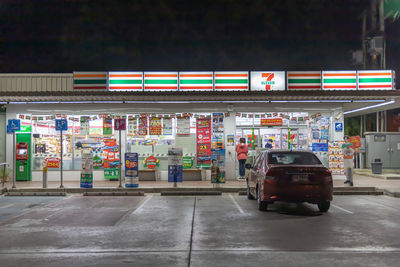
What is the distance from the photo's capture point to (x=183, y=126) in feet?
61.0

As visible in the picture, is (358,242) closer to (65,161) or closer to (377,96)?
(377,96)

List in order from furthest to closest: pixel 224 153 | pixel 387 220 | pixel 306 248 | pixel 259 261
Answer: pixel 224 153
pixel 387 220
pixel 306 248
pixel 259 261

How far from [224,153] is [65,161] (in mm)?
7470

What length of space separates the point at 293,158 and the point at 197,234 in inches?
172

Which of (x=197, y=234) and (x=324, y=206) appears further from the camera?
(x=324, y=206)

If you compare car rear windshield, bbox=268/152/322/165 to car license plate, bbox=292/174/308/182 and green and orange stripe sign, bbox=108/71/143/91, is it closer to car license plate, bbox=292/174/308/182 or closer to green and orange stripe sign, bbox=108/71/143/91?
car license plate, bbox=292/174/308/182

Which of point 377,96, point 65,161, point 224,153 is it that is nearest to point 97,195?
point 65,161

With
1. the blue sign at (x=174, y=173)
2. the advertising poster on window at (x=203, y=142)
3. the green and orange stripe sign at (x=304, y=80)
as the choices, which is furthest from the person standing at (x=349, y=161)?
the blue sign at (x=174, y=173)

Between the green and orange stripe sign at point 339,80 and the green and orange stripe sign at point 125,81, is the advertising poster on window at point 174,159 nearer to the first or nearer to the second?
the green and orange stripe sign at point 125,81

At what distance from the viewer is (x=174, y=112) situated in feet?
60.9

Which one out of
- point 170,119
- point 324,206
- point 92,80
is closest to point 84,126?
point 92,80

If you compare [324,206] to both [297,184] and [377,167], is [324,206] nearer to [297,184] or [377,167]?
[297,184]

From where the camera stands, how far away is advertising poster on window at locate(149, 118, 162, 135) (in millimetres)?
18578

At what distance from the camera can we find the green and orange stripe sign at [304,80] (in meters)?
19.0
